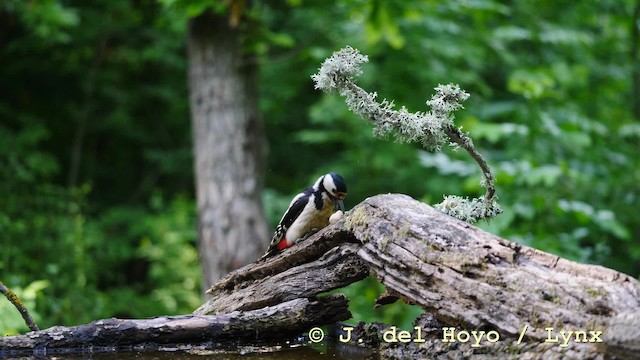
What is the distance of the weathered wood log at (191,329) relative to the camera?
3.18 meters

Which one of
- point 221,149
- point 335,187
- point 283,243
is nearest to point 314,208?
point 335,187

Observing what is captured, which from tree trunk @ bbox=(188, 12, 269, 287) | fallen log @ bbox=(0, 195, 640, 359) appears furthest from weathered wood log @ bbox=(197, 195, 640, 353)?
tree trunk @ bbox=(188, 12, 269, 287)

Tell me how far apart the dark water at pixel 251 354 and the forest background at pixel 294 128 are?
86.3 inches

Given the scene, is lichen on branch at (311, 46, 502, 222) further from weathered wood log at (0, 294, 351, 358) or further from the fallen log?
weathered wood log at (0, 294, 351, 358)

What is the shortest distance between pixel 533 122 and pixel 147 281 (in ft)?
21.9

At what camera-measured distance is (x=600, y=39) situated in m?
11.3

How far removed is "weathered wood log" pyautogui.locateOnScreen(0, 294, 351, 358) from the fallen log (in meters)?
0.02

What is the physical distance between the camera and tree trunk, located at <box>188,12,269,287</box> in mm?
6762

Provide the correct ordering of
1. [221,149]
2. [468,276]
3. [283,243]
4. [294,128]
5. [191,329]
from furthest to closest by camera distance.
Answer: [294,128] < [221,149] < [283,243] < [191,329] < [468,276]

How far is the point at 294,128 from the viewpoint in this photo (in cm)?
1191

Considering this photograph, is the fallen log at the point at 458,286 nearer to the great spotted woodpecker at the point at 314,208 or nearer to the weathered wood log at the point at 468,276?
the weathered wood log at the point at 468,276

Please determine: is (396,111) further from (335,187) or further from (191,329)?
(191,329)

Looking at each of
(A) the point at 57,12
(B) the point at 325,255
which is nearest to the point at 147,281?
(A) the point at 57,12

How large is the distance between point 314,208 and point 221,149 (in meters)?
2.68
